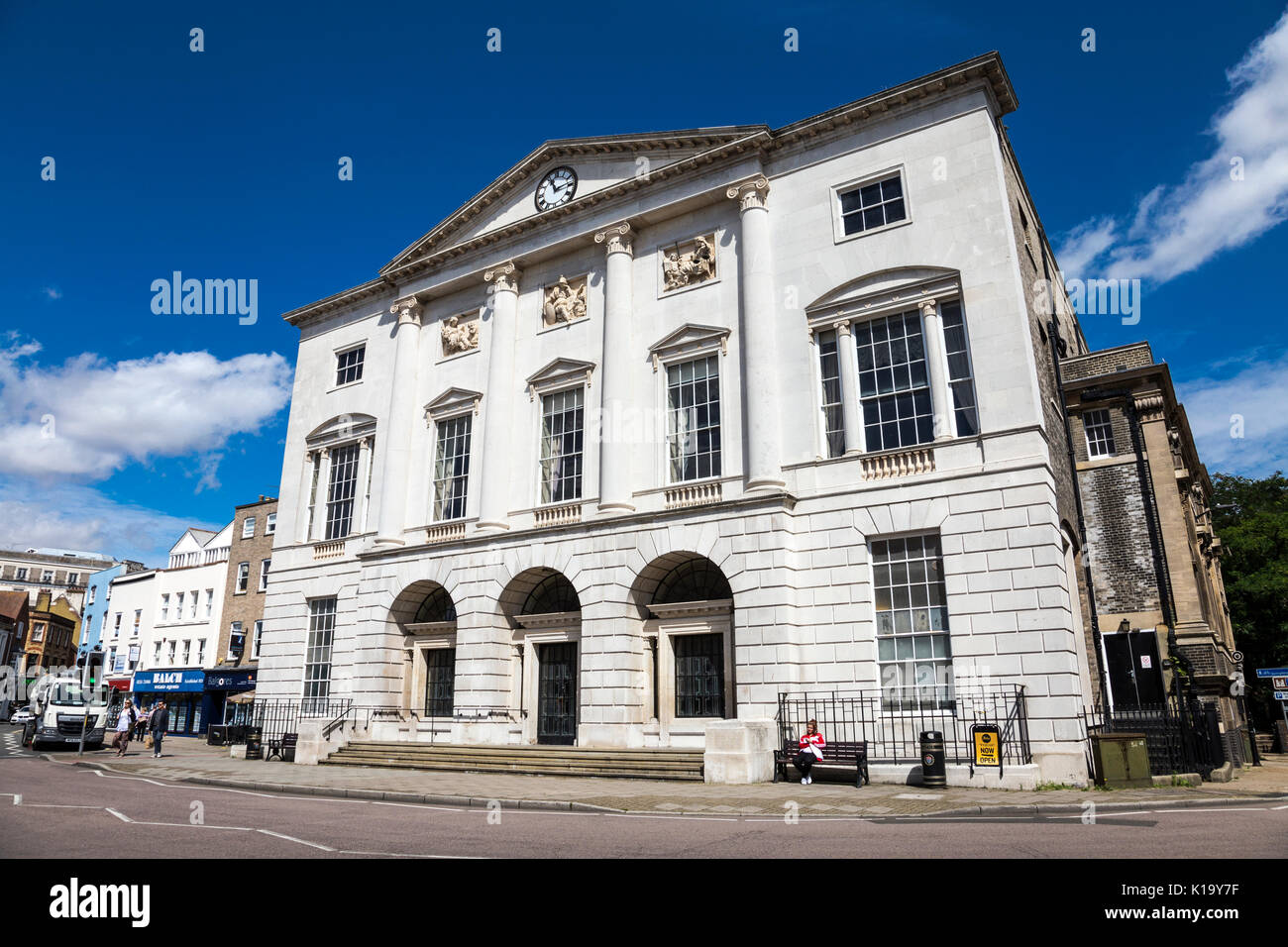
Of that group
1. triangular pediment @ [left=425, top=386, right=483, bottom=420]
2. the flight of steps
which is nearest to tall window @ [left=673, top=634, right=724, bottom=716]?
the flight of steps

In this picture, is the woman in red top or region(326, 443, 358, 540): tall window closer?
the woman in red top

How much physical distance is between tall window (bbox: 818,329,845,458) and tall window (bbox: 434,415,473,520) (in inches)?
489

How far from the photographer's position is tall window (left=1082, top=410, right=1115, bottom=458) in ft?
97.0

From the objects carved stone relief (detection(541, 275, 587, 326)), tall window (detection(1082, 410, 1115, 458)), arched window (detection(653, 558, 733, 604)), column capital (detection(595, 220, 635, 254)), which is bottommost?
arched window (detection(653, 558, 733, 604))

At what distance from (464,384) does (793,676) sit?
50.8 ft

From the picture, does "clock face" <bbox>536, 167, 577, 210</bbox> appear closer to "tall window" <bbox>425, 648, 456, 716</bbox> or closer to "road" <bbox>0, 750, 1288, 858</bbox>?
"tall window" <bbox>425, 648, 456, 716</bbox>

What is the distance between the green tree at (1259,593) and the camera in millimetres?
43500

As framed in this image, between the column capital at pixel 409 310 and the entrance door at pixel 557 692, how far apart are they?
13.3 m

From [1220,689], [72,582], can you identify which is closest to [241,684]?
[1220,689]

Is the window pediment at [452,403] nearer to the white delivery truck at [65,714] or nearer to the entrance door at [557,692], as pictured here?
the entrance door at [557,692]

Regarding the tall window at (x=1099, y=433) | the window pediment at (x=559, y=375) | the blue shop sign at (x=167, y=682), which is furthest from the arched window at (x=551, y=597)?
the blue shop sign at (x=167, y=682)

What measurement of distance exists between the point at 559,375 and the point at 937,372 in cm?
1166
